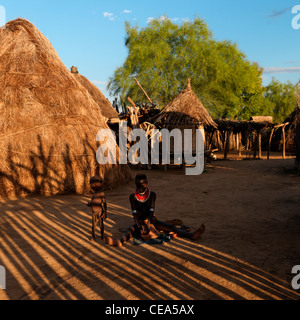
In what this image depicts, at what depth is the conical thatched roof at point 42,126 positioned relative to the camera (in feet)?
24.9

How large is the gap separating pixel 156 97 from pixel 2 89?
58.0ft

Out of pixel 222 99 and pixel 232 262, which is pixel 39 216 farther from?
pixel 222 99

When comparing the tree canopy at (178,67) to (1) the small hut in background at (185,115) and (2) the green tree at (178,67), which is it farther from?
(1) the small hut in background at (185,115)

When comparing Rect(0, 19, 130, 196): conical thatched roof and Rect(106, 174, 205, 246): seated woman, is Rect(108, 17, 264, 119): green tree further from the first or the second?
Rect(106, 174, 205, 246): seated woman

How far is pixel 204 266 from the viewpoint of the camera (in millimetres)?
3465

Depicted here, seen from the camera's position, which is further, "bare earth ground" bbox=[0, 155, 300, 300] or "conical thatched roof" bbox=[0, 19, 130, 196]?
"conical thatched roof" bbox=[0, 19, 130, 196]

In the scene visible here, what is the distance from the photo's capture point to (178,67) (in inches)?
974

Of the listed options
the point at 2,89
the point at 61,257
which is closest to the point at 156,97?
the point at 2,89

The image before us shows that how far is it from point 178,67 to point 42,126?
61.5 feet

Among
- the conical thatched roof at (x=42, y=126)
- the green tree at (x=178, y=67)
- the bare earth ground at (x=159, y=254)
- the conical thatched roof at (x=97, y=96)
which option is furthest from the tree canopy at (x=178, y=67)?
the bare earth ground at (x=159, y=254)

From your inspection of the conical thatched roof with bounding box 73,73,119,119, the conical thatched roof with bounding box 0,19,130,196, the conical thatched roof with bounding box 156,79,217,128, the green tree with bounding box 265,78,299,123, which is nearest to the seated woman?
the conical thatched roof with bounding box 0,19,130,196

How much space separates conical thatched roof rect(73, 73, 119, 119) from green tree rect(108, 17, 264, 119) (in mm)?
6425

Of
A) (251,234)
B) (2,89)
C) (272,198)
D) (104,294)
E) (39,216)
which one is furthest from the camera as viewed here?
(2,89)

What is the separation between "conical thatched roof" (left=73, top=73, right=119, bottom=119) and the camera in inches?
711
